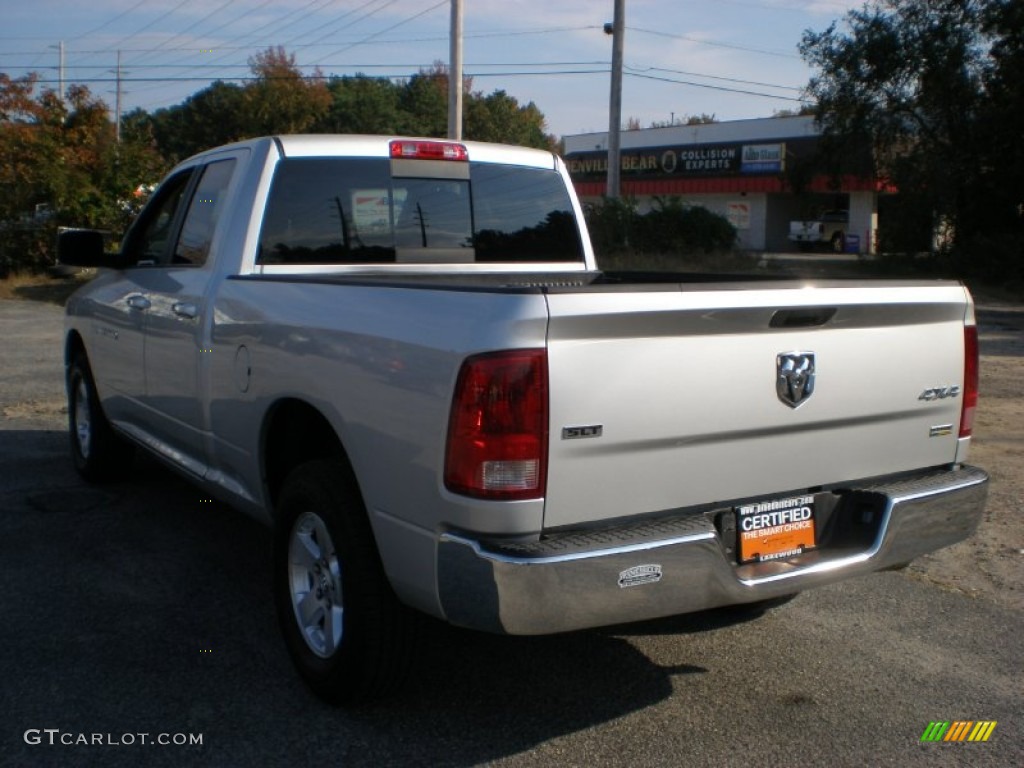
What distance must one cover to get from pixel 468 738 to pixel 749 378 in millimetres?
1518

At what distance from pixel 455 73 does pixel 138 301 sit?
18.0 metres

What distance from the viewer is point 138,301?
5812 millimetres

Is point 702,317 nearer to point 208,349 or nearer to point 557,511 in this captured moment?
point 557,511

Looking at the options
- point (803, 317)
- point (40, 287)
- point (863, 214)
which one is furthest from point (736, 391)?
point (863, 214)

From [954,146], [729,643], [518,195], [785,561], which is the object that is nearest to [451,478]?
[785,561]

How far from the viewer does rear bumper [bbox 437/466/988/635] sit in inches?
127

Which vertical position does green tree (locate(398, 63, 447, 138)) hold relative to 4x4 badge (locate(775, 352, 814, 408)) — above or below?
above

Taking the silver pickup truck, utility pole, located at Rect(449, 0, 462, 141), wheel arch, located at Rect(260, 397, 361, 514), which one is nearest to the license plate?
the silver pickup truck

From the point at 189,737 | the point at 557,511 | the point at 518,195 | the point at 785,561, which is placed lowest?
the point at 189,737

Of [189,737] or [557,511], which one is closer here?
[557,511]

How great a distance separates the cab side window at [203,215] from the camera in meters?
5.29

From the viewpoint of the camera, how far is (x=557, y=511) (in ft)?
10.9

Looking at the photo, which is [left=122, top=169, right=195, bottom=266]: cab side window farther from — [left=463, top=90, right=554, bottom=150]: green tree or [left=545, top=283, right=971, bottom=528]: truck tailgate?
[left=463, top=90, right=554, bottom=150]: green tree

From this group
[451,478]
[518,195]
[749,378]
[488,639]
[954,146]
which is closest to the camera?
[451,478]
